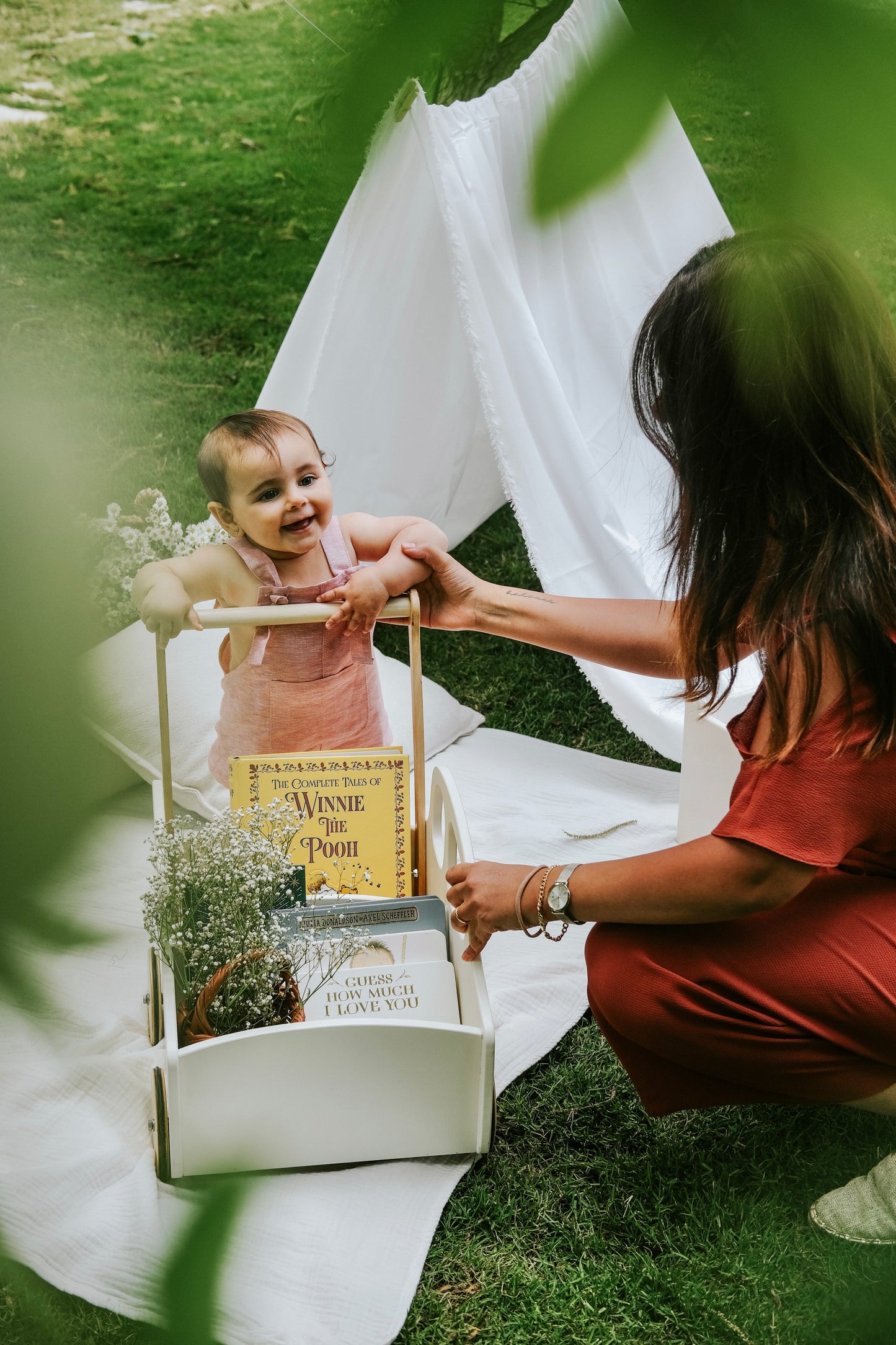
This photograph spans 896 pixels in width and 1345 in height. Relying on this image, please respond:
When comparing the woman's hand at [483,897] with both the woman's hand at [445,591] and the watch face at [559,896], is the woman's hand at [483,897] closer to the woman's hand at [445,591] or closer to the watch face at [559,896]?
the watch face at [559,896]

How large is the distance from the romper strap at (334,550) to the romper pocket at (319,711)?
0.17m

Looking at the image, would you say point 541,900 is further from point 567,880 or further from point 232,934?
point 232,934

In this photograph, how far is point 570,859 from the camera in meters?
2.37

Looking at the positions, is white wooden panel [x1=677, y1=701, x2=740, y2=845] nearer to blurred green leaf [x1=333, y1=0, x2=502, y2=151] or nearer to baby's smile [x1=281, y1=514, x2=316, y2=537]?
baby's smile [x1=281, y1=514, x2=316, y2=537]

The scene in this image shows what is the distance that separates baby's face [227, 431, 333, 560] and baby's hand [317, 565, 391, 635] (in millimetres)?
126

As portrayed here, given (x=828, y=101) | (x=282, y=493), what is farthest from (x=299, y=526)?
(x=828, y=101)

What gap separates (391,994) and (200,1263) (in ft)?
5.05

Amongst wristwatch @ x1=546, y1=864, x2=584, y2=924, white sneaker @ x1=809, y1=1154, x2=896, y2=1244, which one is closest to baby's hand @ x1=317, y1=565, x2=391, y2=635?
wristwatch @ x1=546, y1=864, x2=584, y2=924

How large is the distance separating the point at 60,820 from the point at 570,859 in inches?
85.1

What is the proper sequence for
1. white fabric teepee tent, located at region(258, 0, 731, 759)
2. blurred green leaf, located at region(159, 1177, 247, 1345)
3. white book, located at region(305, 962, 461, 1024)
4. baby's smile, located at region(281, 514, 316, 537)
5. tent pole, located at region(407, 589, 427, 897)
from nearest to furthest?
blurred green leaf, located at region(159, 1177, 247, 1345) → white book, located at region(305, 962, 461, 1024) → tent pole, located at region(407, 589, 427, 897) → baby's smile, located at region(281, 514, 316, 537) → white fabric teepee tent, located at region(258, 0, 731, 759)

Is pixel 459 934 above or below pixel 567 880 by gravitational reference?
below

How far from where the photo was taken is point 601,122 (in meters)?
0.31

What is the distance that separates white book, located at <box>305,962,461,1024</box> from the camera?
66.5 inches

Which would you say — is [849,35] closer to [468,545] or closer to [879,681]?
[879,681]
